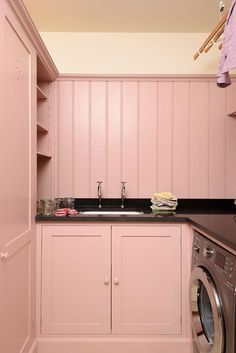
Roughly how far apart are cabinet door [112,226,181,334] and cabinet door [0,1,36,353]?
0.60 m

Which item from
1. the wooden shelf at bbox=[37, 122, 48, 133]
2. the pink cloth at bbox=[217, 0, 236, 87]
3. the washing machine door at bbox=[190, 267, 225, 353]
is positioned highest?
the pink cloth at bbox=[217, 0, 236, 87]

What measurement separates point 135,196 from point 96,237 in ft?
2.32

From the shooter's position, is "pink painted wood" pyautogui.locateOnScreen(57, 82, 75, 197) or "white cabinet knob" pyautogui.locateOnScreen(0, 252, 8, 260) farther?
"pink painted wood" pyautogui.locateOnScreen(57, 82, 75, 197)

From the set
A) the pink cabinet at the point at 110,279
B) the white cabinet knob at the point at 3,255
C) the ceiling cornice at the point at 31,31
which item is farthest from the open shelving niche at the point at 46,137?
the white cabinet knob at the point at 3,255

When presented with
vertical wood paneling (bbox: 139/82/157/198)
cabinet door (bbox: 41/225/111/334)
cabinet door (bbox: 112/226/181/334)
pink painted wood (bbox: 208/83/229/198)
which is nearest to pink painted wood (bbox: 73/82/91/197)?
vertical wood paneling (bbox: 139/82/157/198)

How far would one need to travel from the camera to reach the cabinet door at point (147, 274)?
184cm

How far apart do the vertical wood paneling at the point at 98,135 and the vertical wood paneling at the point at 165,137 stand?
51 centimetres

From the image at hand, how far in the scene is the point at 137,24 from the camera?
2338mm

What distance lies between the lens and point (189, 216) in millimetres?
1850

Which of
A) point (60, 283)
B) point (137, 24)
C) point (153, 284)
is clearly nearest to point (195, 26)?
point (137, 24)

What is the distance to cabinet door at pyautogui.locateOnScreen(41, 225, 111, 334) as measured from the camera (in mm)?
1838

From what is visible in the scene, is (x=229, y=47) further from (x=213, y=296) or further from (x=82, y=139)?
(x=82, y=139)

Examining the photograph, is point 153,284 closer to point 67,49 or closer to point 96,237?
point 96,237

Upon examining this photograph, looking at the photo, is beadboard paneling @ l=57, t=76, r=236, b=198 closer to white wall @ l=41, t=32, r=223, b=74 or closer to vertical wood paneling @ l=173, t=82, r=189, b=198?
vertical wood paneling @ l=173, t=82, r=189, b=198
